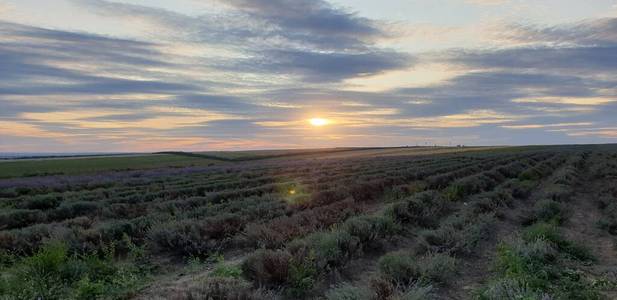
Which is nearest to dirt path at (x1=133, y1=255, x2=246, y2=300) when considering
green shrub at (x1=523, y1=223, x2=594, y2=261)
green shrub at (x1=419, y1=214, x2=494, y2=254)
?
green shrub at (x1=419, y1=214, x2=494, y2=254)

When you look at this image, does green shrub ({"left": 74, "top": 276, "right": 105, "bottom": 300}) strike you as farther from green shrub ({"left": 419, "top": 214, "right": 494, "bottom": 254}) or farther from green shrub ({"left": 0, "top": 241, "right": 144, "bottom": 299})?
green shrub ({"left": 419, "top": 214, "right": 494, "bottom": 254})

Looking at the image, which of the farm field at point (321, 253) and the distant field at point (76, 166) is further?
the distant field at point (76, 166)

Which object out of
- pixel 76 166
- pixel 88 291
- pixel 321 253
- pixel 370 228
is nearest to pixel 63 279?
pixel 88 291

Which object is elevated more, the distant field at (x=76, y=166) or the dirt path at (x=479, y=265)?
the distant field at (x=76, y=166)

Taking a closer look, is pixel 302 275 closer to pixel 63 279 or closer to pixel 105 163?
pixel 63 279

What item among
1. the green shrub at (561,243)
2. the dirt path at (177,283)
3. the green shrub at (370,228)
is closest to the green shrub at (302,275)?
the dirt path at (177,283)

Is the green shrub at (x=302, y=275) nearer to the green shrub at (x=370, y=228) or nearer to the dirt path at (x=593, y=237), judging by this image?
the green shrub at (x=370, y=228)

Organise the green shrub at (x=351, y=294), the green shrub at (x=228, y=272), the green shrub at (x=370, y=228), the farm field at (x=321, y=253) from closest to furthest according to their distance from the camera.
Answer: the green shrub at (x=351, y=294) < the farm field at (x=321, y=253) < the green shrub at (x=228, y=272) < the green shrub at (x=370, y=228)

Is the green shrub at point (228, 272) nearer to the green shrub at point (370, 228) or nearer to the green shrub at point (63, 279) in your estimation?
the green shrub at point (63, 279)

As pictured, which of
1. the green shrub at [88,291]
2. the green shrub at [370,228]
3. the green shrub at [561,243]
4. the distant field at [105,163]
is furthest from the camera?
the distant field at [105,163]

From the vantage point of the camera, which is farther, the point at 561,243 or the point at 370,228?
the point at 370,228

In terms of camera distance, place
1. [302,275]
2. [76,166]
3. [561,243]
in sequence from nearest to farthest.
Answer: [302,275] < [561,243] < [76,166]

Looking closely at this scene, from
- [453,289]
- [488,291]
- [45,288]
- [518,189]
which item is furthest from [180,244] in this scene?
[518,189]

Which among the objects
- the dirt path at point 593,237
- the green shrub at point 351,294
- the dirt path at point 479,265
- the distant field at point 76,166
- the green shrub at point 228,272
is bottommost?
the dirt path at point 593,237
